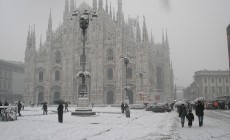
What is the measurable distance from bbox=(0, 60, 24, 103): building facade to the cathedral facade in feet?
49.2

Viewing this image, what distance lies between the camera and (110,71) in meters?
52.4

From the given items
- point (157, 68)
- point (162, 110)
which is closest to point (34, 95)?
point (157, 68)

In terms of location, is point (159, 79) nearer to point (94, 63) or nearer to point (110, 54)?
point (110, 54)

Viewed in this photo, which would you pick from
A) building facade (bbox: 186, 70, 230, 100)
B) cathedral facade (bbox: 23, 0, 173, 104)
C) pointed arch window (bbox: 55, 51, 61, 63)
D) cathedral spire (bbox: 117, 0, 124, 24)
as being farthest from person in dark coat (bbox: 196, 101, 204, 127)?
building facade (bbox: 186, 70, 230, 100)

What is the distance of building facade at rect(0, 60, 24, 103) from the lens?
66938 mm

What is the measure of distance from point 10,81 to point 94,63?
1228 inches

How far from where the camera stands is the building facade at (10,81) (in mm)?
66938

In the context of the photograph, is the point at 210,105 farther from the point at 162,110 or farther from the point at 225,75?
the point at 225,75

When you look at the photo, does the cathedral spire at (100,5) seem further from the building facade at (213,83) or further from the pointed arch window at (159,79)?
the building facade at (213,83)

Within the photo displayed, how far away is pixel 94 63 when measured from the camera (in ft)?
170

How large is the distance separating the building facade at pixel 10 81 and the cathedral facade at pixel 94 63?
15.0 metres

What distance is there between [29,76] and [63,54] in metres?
8.64

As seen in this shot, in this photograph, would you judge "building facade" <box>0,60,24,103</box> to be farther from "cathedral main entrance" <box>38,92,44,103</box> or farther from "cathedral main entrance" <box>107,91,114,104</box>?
"cathedral main entrance" <box>107,91,114,104</box>

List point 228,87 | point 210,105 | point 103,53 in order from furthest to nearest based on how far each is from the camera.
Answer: point 228,87 → point 103,53 → point 210,105
